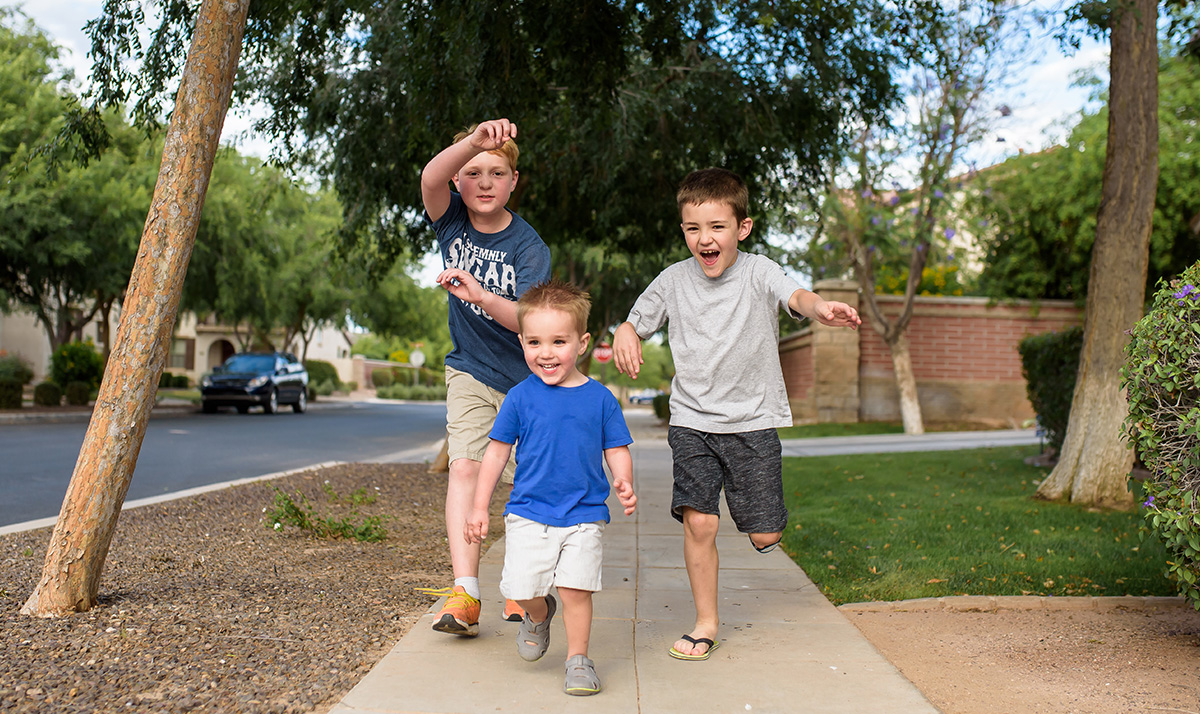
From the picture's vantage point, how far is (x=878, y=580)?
494 centimetres

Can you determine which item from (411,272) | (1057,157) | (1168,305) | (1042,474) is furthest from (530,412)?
(411,272)

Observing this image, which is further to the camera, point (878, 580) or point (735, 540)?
point (735, 540)

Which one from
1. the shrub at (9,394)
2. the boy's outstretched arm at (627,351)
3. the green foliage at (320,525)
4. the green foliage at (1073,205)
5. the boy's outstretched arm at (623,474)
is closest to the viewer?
the boy's outstretched arm at (623,474)

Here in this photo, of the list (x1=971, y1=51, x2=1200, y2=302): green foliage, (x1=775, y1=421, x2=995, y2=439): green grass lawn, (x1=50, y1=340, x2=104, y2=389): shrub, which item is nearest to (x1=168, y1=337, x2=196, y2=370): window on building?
(x1=50, y1=340, x2=104, y2=389): shrub

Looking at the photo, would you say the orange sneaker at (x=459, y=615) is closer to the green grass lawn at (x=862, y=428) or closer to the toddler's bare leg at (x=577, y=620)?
the toddler's bare leg at (x=577, y=620)

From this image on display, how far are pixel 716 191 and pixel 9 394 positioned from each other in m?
20.8

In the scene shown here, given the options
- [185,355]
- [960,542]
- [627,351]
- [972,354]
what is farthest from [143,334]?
[185,355]

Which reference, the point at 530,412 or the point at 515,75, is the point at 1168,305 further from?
the point at 515,75

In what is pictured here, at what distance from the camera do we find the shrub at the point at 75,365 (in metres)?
23.1

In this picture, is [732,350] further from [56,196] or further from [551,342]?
[56,196]

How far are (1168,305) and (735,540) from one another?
124 inches

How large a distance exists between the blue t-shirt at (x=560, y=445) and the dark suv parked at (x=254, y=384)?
72.0 feet

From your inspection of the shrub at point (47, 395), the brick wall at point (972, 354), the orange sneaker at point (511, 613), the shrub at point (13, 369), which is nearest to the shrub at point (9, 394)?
the shrub at point (47, 395)

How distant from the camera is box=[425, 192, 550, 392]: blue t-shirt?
3.71m
